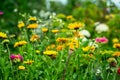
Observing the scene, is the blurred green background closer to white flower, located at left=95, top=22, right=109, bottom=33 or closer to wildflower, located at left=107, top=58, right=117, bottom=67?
white flower, located at left=95, top=22, right=109, bottom=33

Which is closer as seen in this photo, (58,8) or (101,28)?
(101,28)

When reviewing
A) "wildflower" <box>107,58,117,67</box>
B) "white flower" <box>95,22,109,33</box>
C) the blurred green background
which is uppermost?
the blurred green background

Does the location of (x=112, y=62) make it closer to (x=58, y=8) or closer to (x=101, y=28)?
(x=101, y=28)

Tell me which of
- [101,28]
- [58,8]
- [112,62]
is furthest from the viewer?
[58,8]

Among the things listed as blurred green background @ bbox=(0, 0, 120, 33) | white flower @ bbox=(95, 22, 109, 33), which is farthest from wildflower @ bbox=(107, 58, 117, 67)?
blurred green background @ bbox=(0, 0, 120, 33)

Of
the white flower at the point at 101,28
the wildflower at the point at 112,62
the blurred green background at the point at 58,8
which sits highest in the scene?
the blurred green background at the point at 58,8

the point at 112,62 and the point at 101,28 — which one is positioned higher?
the point at 101,28

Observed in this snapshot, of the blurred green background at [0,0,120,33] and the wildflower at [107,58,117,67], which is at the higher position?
the blurred green background at [0,0,120,33]

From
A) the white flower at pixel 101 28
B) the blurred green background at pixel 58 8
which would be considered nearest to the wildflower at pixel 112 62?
the white flower at pixel 101 28

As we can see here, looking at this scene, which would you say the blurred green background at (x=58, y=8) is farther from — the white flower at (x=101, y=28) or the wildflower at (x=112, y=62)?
the wildflower at (x=112, y=62)

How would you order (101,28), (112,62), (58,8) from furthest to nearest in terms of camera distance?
(58,8), (101,28), (112,62)

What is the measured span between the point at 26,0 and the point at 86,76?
3.78 meters

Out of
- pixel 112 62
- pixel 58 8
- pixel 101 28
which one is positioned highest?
pixel 58 8

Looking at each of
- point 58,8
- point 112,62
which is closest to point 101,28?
point 58,8
